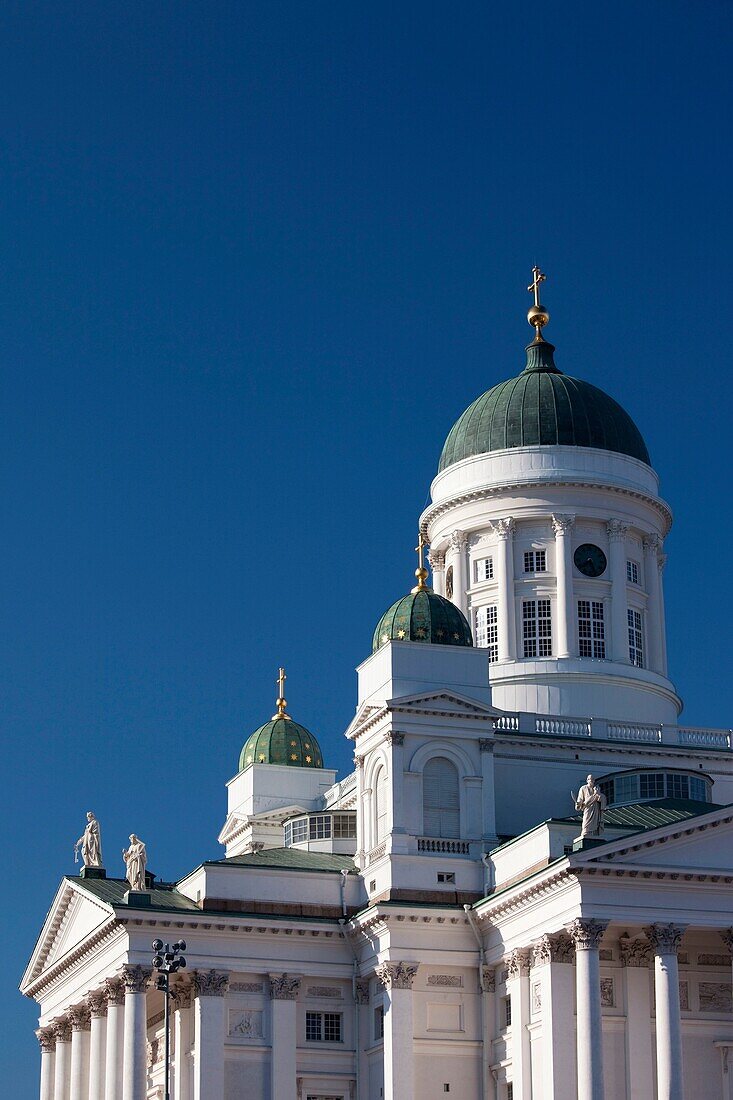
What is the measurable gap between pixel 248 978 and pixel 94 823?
1170cm

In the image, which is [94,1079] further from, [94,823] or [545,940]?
[545,940]

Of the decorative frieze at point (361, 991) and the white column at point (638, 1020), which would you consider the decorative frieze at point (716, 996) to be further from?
the decorative frieze at point (361, 991)

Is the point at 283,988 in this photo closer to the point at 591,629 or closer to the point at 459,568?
the point at 591,629

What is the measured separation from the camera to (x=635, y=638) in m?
74.9

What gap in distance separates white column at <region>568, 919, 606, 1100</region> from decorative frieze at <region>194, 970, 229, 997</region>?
39.0ft

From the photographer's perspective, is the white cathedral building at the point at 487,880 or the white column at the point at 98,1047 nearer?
the white cathedral building at the point at 487,880

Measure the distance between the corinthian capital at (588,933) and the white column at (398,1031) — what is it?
7.80 m

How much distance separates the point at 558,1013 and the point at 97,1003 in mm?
17270

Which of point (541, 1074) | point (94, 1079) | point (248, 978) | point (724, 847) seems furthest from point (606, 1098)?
point (94, 1079)

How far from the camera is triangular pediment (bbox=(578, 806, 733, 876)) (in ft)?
182

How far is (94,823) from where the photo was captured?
72500mm

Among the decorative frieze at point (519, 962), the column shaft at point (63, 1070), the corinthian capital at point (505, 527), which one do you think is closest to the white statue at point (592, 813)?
the decorative frieze at point (519, 962)

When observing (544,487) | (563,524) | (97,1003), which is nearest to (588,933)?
(97,1003)

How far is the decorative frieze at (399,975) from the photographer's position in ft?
201
